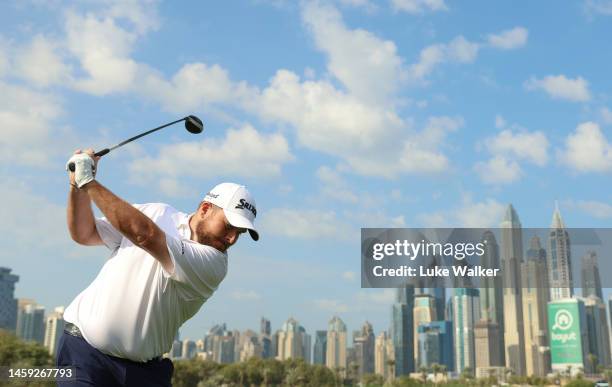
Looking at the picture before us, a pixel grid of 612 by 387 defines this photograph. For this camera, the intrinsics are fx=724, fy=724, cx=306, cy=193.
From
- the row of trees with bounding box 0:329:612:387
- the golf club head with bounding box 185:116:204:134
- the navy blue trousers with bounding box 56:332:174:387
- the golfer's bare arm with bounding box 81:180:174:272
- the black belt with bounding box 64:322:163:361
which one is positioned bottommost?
the row of trees with bounding box 0:329:612:387

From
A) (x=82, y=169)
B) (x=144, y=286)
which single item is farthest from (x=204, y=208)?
(x=82, y=169)

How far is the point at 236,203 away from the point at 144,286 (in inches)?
33.8

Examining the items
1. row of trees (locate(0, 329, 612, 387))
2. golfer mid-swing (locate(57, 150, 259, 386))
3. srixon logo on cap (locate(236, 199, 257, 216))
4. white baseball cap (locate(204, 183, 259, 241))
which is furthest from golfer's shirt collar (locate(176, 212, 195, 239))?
row of trees (locate(0, 329, 612, 387))

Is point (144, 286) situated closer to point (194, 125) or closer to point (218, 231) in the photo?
point (218, 231)

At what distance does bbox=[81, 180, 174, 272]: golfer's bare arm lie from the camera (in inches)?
176

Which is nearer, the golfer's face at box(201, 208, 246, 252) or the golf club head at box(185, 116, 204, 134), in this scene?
the golfer's face at box(201, 208, 246, 252)

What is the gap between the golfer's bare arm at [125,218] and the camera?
446cm

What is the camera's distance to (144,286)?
5.00m

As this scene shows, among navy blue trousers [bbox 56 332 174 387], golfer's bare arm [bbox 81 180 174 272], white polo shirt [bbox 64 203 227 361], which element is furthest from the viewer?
navy blue trousers [bbox 56 332 174 387]

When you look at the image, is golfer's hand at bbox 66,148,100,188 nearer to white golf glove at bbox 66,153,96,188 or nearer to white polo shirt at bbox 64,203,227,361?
white golf glove at bbox 66,153,96,188

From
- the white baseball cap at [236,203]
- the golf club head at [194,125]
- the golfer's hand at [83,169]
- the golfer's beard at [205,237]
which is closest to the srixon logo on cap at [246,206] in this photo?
the white baseball cap at [236,203]

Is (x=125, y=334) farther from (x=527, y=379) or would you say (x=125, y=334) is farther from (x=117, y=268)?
(x=527, y=379)

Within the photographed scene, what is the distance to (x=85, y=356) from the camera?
5.12 meters

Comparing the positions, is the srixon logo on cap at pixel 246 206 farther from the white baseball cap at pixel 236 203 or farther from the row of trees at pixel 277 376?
the row of trees at pixel 277 376
